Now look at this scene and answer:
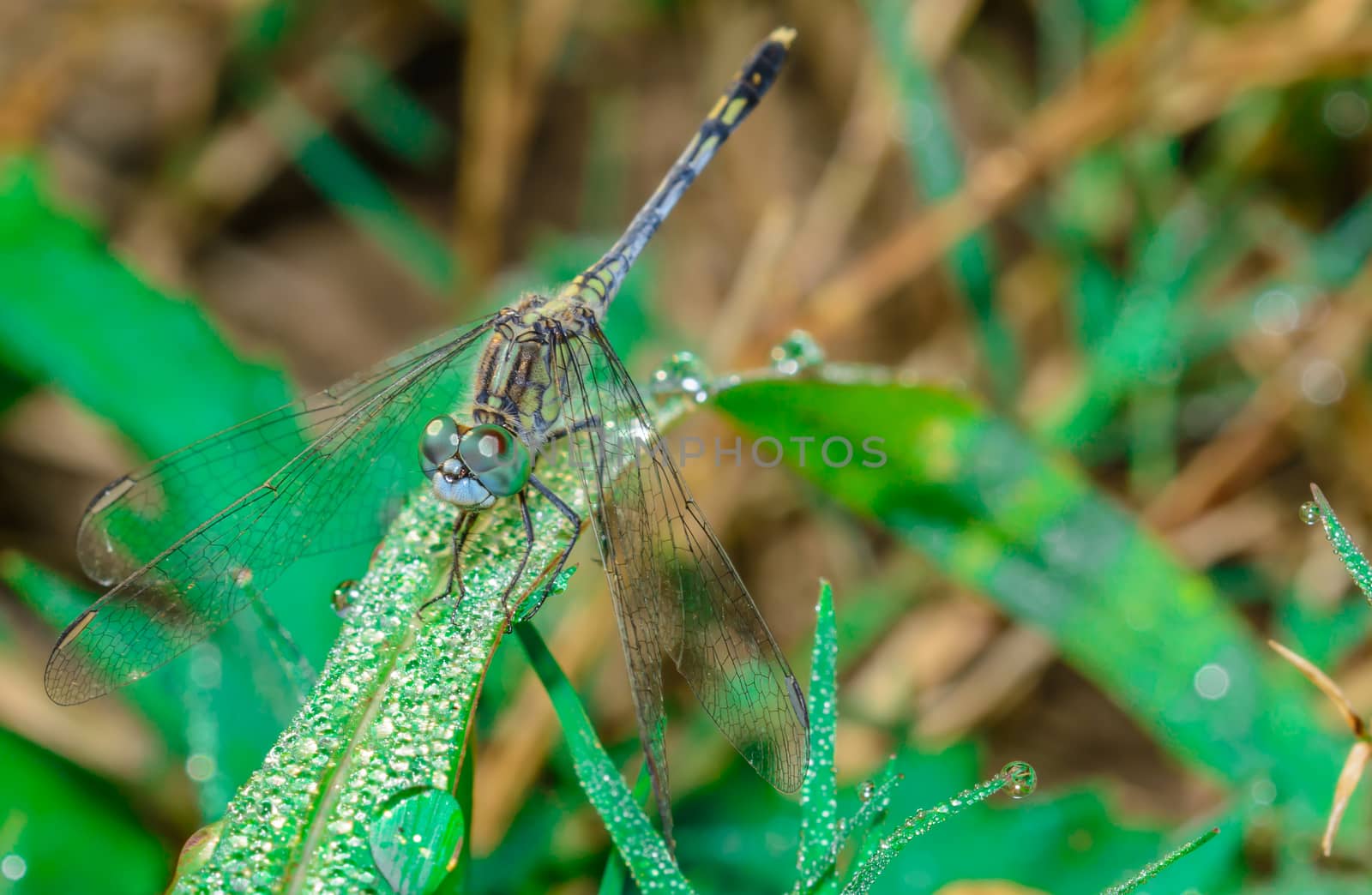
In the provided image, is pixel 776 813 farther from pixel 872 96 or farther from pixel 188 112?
pixel 188 112

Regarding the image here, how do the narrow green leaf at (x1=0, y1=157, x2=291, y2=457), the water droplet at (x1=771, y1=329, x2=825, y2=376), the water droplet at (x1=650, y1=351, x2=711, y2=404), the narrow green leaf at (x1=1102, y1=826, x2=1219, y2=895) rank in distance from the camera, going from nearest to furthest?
the narrow green leaf at (x1=1102, y1=826, x2=1219, y2=895)
the water droplet at (x1=650, y1=351, x2=711, y2=404)
the water droplet at (x1=771, y1=329, x2=825, y2=376)
the narrow green leaf at (x1=0, y1=157, x2=291, y2=457)

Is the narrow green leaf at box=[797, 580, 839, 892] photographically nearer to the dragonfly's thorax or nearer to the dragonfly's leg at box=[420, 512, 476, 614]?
the dragonfly's leg at box=[420, 512, 476, 614]

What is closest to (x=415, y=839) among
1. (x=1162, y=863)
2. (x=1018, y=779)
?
(x=1018, y=779)

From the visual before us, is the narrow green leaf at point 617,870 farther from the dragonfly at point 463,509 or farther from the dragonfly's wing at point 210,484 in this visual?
the dragonfly's wing at point 210,484

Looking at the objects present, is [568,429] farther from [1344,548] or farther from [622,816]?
[1344,548]

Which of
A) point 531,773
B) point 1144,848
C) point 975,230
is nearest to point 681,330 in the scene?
point 975,230

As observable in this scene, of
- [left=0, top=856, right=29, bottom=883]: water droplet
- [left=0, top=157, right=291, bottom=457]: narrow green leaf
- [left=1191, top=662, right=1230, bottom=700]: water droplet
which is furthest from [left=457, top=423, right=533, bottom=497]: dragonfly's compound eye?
[left=1191, top=662, right=1230, bottom=700]: water droplet
